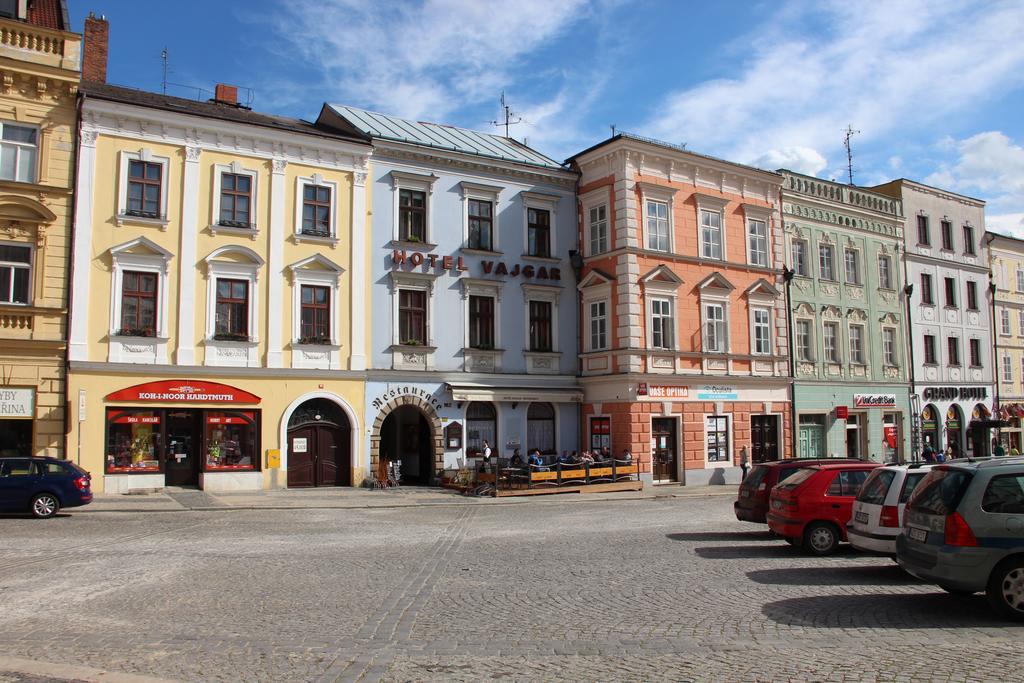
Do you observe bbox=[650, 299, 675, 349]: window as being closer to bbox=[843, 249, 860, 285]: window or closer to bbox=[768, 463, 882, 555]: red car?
bbox=[843, 249, 860, 285]: window

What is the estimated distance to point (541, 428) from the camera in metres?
31.8

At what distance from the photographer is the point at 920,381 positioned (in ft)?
134

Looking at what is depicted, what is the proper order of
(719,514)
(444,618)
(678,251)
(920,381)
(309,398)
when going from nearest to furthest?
(444,618) → (719,514) → (309,398) → (678,251) → (920,381)

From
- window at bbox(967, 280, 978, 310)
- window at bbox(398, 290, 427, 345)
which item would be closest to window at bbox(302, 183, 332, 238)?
window at bbox(398, 290, 427, 345)

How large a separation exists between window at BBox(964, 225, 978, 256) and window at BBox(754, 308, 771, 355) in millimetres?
15804

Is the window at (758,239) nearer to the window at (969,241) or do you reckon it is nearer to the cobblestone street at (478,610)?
the window at (969,241)

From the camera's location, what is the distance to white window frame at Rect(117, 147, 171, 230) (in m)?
25.3

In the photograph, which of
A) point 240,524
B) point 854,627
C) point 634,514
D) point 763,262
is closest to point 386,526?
point 240,524

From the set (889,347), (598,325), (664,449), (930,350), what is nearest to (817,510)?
(664,449)

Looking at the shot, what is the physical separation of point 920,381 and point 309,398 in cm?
2916

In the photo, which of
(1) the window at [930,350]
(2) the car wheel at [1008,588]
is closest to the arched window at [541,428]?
(1) the window at [930,350]

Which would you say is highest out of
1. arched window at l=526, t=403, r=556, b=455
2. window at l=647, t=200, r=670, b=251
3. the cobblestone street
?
window at l=647, t=200, r=670, b=251

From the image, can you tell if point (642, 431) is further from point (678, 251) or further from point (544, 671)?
point (544, 671)

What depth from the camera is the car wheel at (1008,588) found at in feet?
30.0
